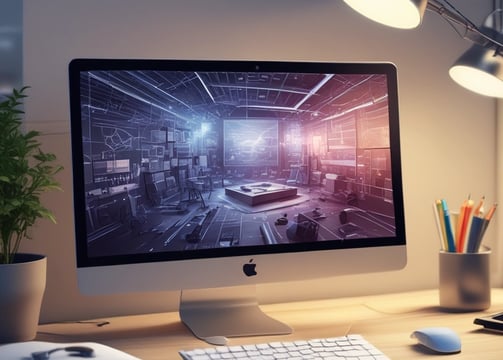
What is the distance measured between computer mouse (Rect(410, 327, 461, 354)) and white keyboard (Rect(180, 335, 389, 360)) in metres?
0.12

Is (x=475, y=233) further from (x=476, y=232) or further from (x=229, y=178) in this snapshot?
(x=229, y=178)

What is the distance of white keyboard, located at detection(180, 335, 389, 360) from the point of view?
1014 millimetres

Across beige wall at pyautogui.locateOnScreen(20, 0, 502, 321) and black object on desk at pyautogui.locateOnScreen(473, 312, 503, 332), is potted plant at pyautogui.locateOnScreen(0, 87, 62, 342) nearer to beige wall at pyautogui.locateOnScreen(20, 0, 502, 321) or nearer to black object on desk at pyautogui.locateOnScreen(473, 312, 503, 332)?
beige wall at pyautogui.locateOnScreen(20, 0, 502, 321)

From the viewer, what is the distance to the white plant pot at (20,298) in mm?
1166

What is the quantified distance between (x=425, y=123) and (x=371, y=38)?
25 centimetres

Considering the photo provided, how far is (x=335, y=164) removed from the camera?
1338 mm

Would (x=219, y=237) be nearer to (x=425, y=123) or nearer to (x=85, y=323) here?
(x=85, y=323)

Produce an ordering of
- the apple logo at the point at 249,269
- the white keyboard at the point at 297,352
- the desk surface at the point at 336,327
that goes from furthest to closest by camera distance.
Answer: the apple logo at the point at 249,269 → the desk surface at the point at 336,327 → the white keyboard at the point at 297,352

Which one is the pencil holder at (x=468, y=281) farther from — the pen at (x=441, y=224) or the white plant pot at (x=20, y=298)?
the white plant pot at (x=20, y=298)

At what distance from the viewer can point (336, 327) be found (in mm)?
1298

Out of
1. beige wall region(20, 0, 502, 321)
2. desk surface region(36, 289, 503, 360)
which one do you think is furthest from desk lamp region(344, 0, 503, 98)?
desk surface region(36, 289, 503, 360)

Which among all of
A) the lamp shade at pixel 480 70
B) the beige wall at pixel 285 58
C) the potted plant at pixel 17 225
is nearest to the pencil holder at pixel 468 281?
the beige wall at pixel 285 58

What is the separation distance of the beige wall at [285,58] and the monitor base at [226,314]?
0.51 feet

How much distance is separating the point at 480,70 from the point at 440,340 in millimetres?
572
